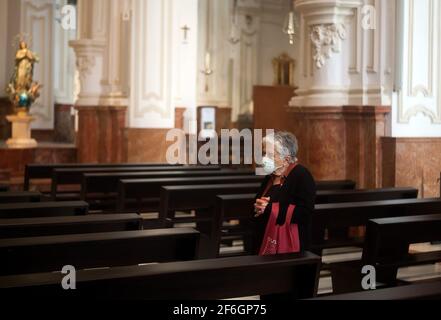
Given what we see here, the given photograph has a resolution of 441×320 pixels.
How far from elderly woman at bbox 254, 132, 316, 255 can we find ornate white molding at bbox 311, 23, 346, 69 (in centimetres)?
477

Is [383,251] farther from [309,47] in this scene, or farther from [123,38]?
[123,38]

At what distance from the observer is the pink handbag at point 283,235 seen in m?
4.40

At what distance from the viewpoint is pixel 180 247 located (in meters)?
4.41

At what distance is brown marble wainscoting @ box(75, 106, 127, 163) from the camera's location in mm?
13227

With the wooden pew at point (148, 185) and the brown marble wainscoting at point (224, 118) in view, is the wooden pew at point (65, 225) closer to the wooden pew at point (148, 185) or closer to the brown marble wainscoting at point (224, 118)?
the wooden pew at point (148, 185)

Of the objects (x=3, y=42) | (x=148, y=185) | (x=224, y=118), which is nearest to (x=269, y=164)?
(x=148, y=185)

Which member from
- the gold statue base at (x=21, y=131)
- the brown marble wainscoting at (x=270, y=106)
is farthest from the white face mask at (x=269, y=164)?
the brown marble wainscoting at (x=270, y=106)

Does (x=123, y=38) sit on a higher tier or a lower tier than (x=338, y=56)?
higher

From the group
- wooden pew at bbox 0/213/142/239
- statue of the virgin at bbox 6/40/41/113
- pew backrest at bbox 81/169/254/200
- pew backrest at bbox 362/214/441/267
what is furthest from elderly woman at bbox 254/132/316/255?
statue of the virgin at bbox 6/40/41/113

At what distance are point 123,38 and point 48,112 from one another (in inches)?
218

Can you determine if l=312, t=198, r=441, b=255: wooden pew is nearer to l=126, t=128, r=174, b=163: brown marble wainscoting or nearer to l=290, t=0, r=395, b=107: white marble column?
l=290, t=0, r=395, b=107: white marble column

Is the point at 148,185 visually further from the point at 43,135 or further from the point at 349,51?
the point at 43,135
